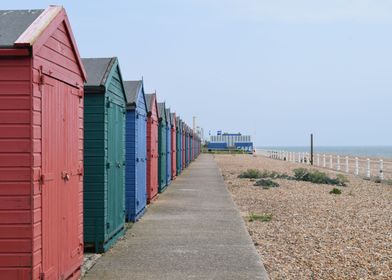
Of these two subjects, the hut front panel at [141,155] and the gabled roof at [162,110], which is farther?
the gabled roof at [162,110]

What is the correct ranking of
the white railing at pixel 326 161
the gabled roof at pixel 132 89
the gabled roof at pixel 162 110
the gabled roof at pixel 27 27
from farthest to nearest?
the white railing at pixel 326 161 → the gabled roof at pixel 162 110 → the gabled roof at pixel 132 89 → the gabled roof at pixel 27 27

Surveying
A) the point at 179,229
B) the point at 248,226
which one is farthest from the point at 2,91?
the point at 248,226

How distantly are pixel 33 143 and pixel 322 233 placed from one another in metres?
7.28

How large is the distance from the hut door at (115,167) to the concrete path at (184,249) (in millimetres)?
421

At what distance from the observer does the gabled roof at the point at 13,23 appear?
15.8 ft

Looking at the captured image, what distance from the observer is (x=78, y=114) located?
657 centimetres

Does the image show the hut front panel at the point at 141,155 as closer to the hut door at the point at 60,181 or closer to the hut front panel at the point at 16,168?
the hut door at the point at 60,181

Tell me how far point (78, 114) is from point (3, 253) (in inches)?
85.5

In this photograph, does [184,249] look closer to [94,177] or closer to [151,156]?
[94,177]

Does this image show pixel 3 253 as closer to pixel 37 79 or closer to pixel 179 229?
pixel 37 79

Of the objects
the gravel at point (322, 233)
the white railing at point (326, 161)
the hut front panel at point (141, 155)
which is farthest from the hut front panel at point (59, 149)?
the white railing at point (326, 161)

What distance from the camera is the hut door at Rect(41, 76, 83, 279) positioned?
17.0ft

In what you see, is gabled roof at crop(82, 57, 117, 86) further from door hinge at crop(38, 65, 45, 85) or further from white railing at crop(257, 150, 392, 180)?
white railing at crop(257, 150, 392, 180)

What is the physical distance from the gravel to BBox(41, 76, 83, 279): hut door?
2.60 m
